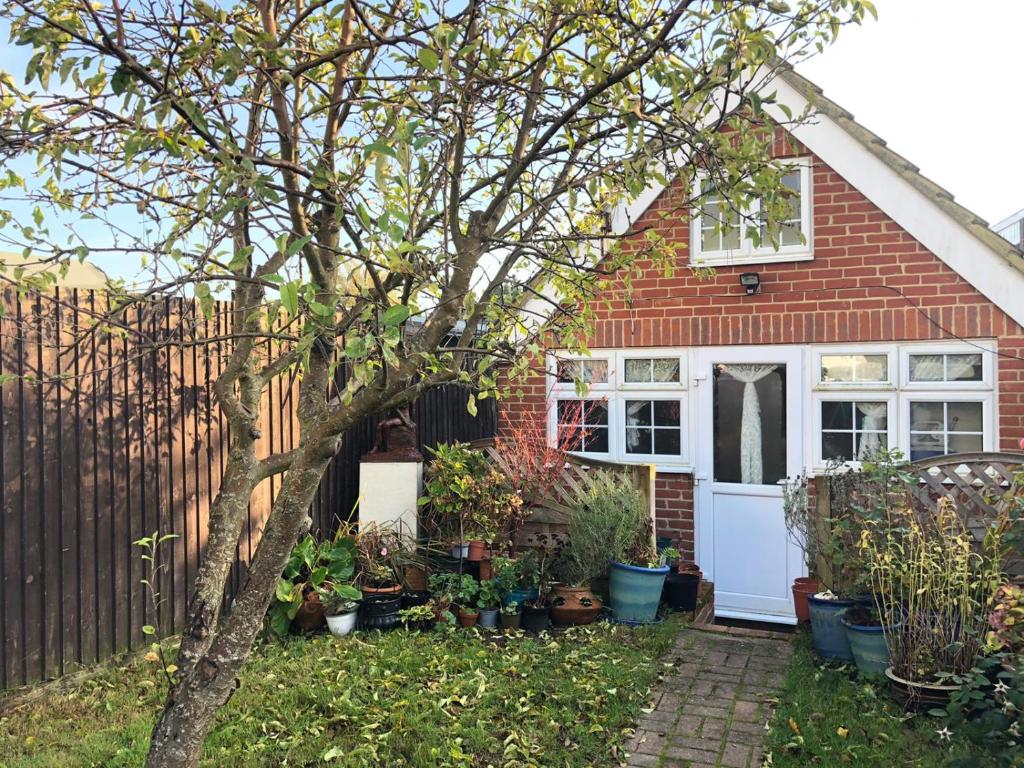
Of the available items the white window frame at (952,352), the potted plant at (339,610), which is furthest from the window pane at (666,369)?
the potted plant at (339,610)

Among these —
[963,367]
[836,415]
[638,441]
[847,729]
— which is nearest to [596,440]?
[638,441]

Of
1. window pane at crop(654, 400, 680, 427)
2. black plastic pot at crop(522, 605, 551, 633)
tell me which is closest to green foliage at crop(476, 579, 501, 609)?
black plastic pot at crop(522, 605, 551, 633)

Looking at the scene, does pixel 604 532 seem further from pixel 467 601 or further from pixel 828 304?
pixel 828 304

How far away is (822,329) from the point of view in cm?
693

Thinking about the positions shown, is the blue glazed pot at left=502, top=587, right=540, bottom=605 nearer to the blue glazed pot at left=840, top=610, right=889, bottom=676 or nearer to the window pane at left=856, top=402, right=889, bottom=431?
the blue glazed pot at left=840, top=610, right=889, bottom=676

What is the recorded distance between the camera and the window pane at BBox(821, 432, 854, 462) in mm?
6863

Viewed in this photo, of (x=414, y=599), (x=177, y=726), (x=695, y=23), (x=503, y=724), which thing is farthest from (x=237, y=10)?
(x=414, y=599)

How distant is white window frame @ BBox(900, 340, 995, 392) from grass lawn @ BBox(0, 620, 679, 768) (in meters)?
3.38

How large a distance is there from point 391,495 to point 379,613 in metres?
1.10

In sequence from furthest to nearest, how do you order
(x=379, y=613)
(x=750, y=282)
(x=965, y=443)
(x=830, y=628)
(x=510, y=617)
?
(x=750, y=282)
(x=965, y=443)
(x=510, y=617)
(x=379, y=613)
(x=830, y=628)

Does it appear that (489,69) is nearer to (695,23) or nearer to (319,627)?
(695,23)

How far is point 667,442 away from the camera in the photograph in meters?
7.58

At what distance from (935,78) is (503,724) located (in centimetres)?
475

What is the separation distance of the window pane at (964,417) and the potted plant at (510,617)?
4.00m
